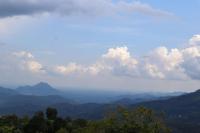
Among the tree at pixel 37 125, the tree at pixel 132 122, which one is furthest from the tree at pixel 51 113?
the tree at pixel 132 122

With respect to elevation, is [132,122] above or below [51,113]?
below

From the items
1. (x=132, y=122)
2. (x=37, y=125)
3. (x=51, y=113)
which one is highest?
(x=51, y=113)

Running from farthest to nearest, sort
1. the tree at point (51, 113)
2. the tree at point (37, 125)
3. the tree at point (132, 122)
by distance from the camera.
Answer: the tree at point (51, 113) < the tree at point (37, 125) < the tree at point (132, 122)

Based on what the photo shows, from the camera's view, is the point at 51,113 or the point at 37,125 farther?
the point at 51,113

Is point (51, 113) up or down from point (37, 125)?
up

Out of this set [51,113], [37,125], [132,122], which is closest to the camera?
[132,122]

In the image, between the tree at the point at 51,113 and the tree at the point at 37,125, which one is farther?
the tree at the point at 51,113

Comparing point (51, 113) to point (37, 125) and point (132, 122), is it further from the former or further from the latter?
point (132, 122)

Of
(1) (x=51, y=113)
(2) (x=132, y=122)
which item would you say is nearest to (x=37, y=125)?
(1) (x=51, y=113)

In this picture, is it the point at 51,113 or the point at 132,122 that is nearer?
the point at 132,122

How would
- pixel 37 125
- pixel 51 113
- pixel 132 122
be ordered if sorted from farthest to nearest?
pixel 51 113 → pixel 37 125 → pixel 132 122

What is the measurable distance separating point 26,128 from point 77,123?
A: 12.0 meters

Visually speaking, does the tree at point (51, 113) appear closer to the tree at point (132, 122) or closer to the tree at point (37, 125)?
the tree at point (37, 125)

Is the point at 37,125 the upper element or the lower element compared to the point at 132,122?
lower
